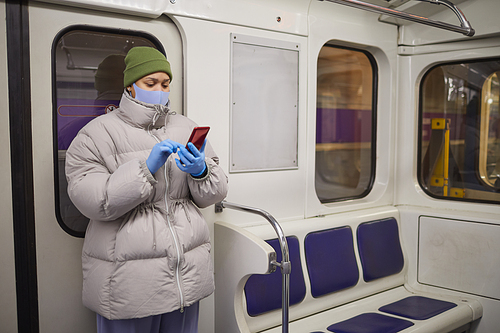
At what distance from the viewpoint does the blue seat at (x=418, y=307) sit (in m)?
3.11

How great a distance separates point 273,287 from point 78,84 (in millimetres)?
1663

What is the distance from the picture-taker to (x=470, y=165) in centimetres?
374

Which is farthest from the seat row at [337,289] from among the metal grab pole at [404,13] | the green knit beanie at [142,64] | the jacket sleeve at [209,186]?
the metal grab pole at [404,13]

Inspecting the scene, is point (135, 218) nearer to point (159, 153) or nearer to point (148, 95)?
point (159, 153)

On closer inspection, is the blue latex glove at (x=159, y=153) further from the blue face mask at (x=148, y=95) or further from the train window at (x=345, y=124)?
the train window at (x=345, y=124)

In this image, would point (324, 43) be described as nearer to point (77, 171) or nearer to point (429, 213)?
point (429, 213)

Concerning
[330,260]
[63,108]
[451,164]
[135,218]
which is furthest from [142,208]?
[451,164]

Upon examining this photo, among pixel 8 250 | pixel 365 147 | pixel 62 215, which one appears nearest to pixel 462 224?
pixel 365 147

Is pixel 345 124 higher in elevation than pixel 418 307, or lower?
higher

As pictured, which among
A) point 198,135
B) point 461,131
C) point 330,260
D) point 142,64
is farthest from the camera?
point 461,131

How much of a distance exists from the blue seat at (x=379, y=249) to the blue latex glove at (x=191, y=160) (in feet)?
6.06

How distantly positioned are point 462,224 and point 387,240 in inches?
22.8

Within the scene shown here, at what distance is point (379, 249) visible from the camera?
3564 millimetres

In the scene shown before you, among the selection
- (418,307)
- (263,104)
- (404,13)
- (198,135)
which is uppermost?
(404,13)
